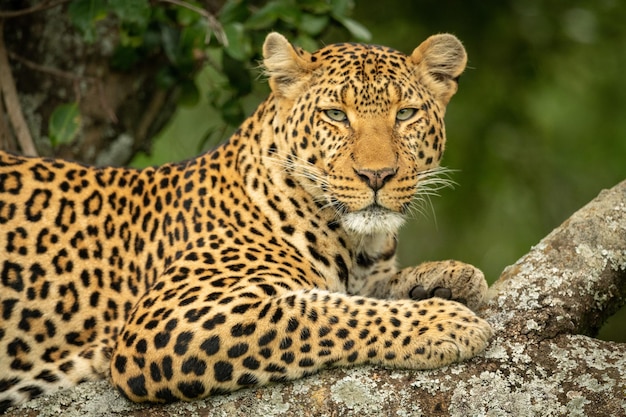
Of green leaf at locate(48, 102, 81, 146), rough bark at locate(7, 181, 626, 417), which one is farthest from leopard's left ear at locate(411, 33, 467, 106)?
green leaf at locate(48, 102, 81, 146)

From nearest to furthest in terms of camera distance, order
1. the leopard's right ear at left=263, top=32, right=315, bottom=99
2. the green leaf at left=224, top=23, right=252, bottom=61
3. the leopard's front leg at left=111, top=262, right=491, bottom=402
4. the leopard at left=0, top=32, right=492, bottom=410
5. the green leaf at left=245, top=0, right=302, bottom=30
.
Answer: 1. the leopard's front leg at left=111, top=262, right=491, bottom=402
2. the leopard at left=0, top=32, right=492, bottom=410
3. the leopard's right ear at left=263, top=32, right=315, bottom=99
4. the green leaf at left=224, top=23, right=252, bottom=61
5. the green leaf at left=245, top=0, right=302, bottom=30

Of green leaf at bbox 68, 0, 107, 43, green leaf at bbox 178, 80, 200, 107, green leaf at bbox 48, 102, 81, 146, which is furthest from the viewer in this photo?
green leaf at bbox 178, 80, 200, 107

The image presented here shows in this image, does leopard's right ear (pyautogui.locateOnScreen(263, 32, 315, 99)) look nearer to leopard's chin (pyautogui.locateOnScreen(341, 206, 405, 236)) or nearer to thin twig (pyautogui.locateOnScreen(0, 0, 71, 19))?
leopard's chin (pyautogui.locateOnScreen(341, 206, 405, 236))

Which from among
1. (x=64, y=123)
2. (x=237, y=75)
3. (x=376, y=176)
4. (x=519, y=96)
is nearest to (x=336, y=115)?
(x=376, y=176)

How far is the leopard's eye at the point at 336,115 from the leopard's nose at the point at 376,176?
61 centimetres

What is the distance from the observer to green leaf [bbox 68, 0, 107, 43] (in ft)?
31.3

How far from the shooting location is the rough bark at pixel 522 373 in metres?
6.23

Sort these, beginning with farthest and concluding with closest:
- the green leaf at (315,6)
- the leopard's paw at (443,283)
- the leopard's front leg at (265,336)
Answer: the green leaf at (315,6), the leopard's paw at (443,283), the leopard's front leg at (265,336)

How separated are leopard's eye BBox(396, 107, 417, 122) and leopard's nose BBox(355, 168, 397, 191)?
63 cm

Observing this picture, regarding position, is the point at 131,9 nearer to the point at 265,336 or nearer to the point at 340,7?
the point at 340,7

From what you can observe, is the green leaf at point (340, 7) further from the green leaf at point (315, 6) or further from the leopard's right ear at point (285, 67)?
the leopard's right ear at point (285, 67)

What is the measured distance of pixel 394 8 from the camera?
13656 millimetres

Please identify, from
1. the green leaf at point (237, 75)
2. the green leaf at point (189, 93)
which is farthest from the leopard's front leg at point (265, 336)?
the green leaf at point (189, 93)

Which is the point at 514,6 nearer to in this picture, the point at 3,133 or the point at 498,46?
the point at 498,46
